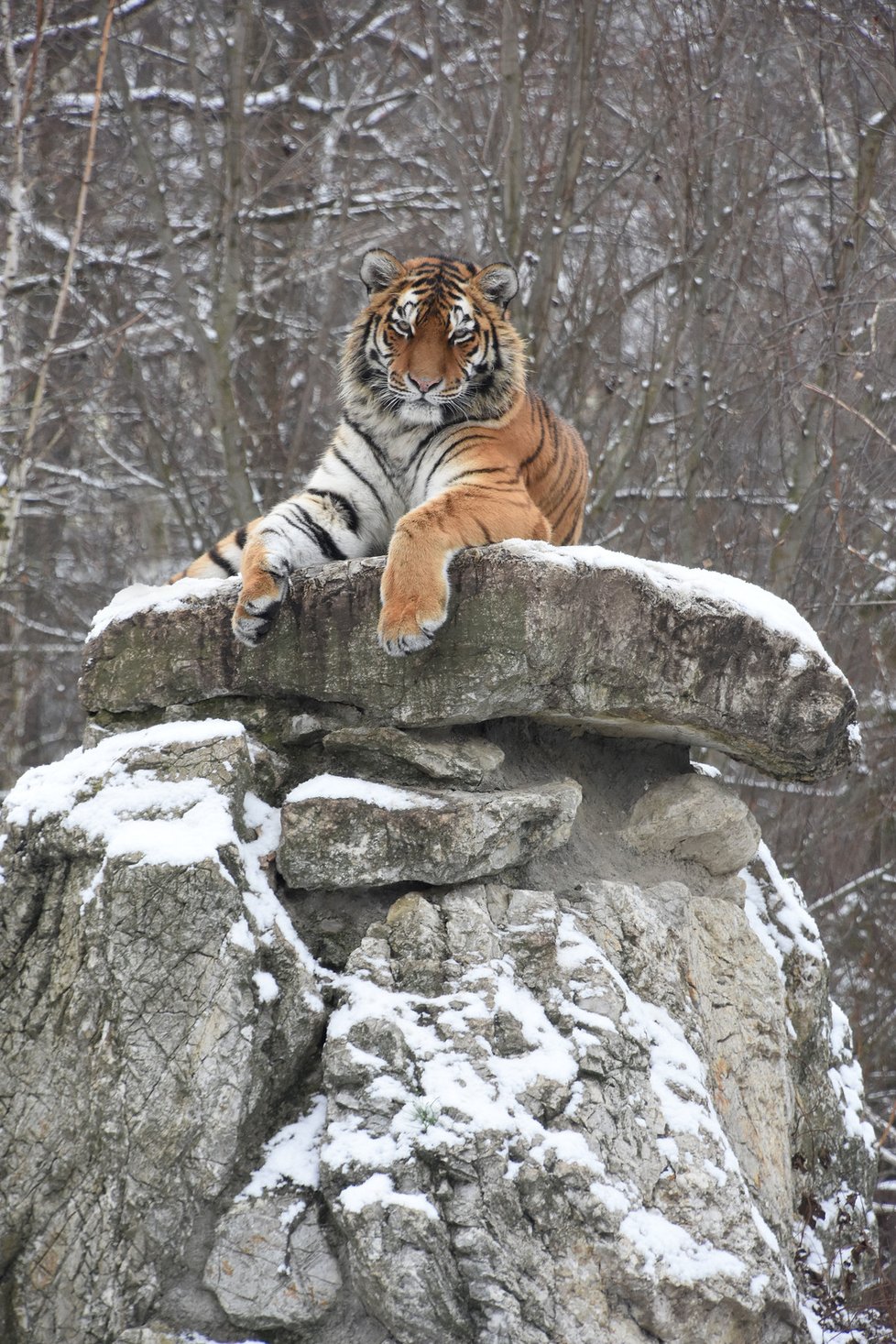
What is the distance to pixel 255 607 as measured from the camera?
3.83 metres

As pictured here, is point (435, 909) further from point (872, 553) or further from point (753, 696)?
point (872, 553)

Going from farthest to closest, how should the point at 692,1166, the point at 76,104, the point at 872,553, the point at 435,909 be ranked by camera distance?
the point at 76,104, the point at 872,553, the point at 435,909, the point at 692,1166

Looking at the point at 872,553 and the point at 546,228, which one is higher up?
the point at 546,228

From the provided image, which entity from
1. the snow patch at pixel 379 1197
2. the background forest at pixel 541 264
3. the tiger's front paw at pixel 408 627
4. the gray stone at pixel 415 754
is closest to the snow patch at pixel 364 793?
the gray stone at pixel 415 754

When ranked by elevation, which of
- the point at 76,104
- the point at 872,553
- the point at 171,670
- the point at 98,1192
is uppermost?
the point at 76,104

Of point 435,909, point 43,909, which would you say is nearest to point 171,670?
point 43,909

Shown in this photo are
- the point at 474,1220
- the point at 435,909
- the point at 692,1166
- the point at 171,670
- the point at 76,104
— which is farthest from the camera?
the point at 76,104

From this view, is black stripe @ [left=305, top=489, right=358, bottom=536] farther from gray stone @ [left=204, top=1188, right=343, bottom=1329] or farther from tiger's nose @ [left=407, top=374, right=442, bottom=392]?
gray stone @ [left=204, top=1188, right=343, bottom=1329]

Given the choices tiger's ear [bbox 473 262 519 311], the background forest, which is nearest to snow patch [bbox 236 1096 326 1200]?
tiger's ear [bbox 473 262 519 311]

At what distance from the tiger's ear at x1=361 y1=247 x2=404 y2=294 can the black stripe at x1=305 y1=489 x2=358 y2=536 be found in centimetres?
83

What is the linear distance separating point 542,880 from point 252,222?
7.14m

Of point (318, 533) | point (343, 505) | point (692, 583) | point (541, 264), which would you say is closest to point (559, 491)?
point (343, 505)

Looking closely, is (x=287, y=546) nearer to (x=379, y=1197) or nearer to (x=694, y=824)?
(x=694, y=824)

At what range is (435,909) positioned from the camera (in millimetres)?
3525
